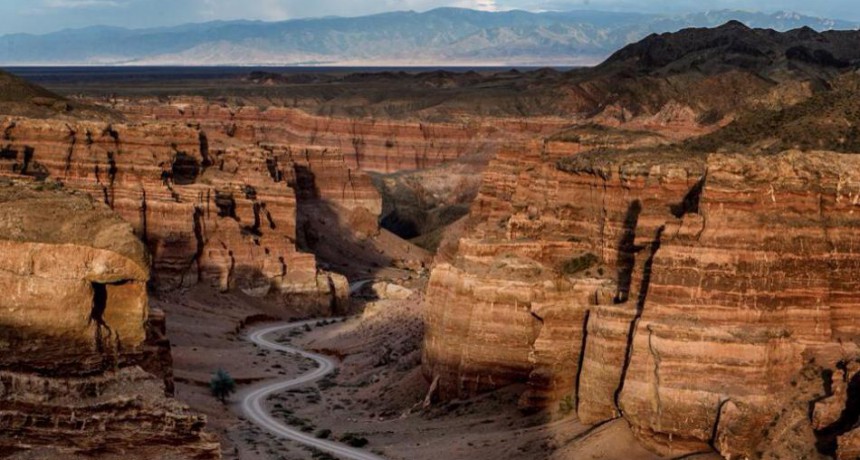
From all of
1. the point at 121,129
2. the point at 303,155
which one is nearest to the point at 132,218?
the point at 121,129

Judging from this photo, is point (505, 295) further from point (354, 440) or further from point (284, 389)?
point (284, 389)

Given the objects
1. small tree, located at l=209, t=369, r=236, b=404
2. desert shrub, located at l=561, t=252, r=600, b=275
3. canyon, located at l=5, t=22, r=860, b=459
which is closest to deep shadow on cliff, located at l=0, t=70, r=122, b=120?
canyon, located at l=5, t=22, r=860, b=459

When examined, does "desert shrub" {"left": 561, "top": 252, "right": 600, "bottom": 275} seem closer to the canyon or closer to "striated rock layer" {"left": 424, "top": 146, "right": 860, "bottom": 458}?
the canyon

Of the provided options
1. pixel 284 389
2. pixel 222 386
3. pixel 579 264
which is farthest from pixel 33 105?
pixel 579 264

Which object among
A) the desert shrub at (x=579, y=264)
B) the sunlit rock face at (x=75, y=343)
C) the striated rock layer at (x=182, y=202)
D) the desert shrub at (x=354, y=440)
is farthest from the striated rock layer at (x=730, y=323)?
the striated rock layer at (x=182, y=202)

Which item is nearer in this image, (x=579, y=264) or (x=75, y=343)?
(x=75, y=343)
